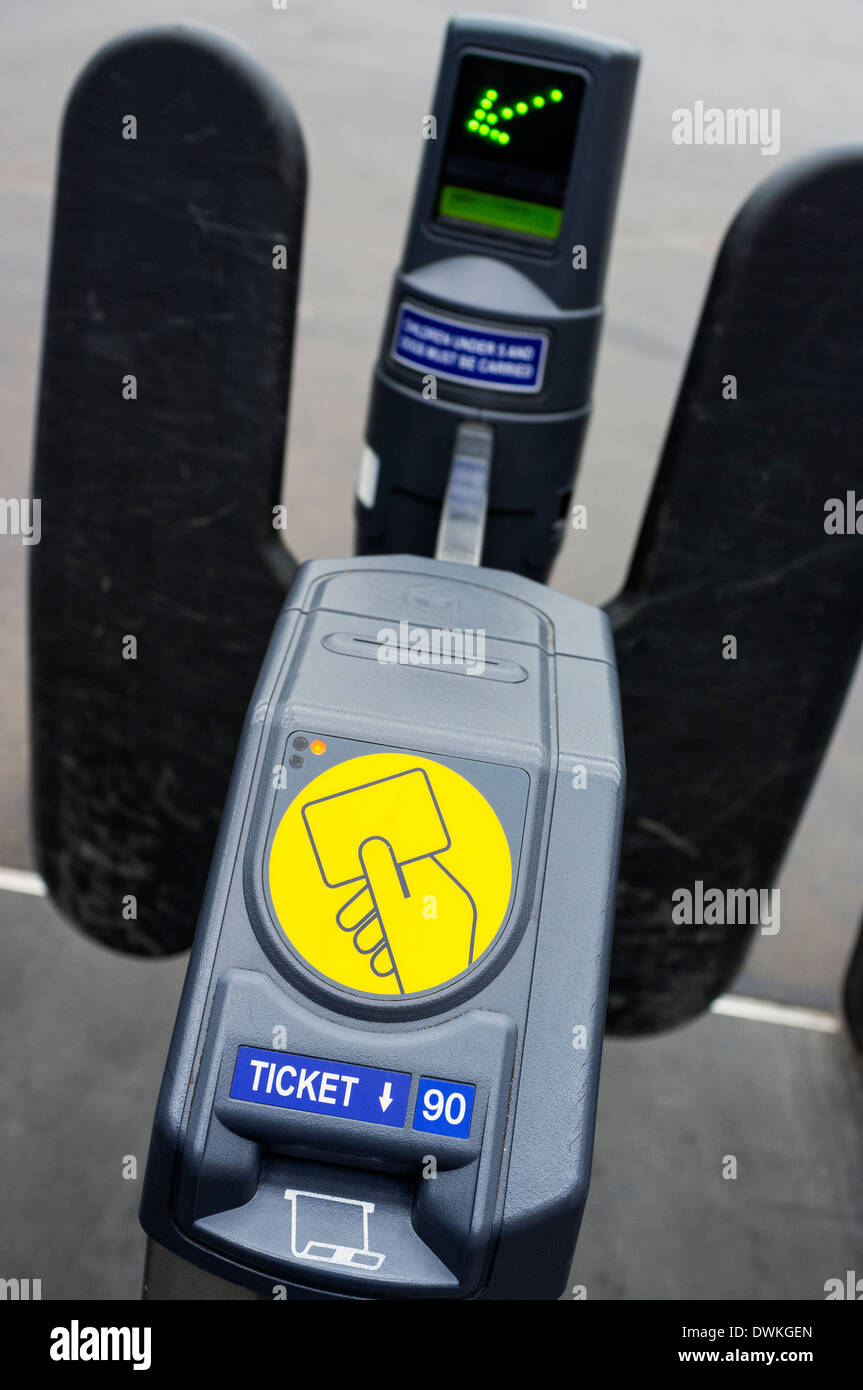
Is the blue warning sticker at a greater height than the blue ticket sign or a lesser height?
greater

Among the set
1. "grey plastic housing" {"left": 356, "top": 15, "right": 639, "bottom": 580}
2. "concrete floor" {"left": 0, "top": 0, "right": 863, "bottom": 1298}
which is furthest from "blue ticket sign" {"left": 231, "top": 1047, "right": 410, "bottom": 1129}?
"concrete floor" {"left": 0, "top": 0, "right": 863, "bottom": 1298}

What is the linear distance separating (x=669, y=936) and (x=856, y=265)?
730mm

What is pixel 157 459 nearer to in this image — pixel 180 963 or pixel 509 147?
pixel 509 147

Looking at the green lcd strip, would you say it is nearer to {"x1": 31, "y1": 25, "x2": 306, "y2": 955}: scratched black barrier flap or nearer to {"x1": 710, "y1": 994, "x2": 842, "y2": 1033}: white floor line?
{"x1": 31, "y1": 25, "x2": 306, "y2": 955}: scratched black barrier flap

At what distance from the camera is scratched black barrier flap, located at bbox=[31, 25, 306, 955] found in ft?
3.60

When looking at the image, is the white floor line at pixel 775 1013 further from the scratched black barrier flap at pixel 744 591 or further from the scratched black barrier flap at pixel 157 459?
the scratched black barrier flap at pixel 157 459

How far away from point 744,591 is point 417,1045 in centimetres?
74

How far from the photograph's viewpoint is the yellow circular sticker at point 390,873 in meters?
0.63

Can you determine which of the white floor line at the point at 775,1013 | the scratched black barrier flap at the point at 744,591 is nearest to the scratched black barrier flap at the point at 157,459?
the scratched black barrier flap at the point at 744,591

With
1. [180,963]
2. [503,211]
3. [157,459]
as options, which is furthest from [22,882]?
[503,211]

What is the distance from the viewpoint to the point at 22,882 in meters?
1.72

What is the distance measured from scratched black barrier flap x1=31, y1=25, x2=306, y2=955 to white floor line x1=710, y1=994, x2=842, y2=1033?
684 mm
